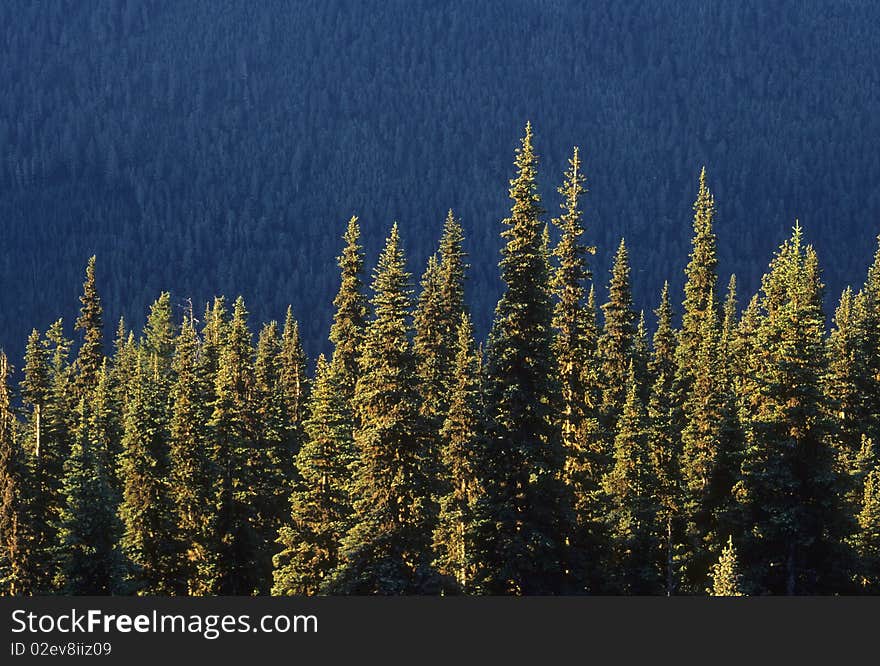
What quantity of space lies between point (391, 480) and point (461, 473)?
10.3m

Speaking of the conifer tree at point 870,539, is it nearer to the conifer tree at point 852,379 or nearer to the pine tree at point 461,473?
the conifer tree at point 852,379

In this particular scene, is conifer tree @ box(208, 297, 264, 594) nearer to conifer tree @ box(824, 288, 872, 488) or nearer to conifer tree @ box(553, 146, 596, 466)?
conifer tree @ box(553, 146, 596, 466)

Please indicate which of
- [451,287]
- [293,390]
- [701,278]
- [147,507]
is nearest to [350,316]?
[451,287]

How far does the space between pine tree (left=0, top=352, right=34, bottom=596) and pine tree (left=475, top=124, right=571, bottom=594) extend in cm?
1885

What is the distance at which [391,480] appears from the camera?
1405 inches

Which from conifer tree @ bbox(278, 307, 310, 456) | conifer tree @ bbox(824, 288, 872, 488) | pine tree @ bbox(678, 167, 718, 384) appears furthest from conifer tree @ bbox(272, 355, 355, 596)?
pine tree @ bbox(678, 167, 718, 384)

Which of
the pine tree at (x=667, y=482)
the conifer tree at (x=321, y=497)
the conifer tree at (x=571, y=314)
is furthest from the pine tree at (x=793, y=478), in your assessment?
the conifer tree at (x=321, y=497)

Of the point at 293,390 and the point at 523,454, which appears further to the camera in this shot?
the point at 293,390

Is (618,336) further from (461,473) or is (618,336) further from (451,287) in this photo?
(461,473)

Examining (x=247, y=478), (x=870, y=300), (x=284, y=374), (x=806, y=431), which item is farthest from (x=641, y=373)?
(x=806, y=431)

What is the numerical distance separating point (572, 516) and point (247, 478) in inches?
775

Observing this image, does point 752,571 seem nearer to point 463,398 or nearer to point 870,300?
point 463,398

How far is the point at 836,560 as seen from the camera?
38062 millimetres

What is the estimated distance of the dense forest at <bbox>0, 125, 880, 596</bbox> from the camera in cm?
3675
